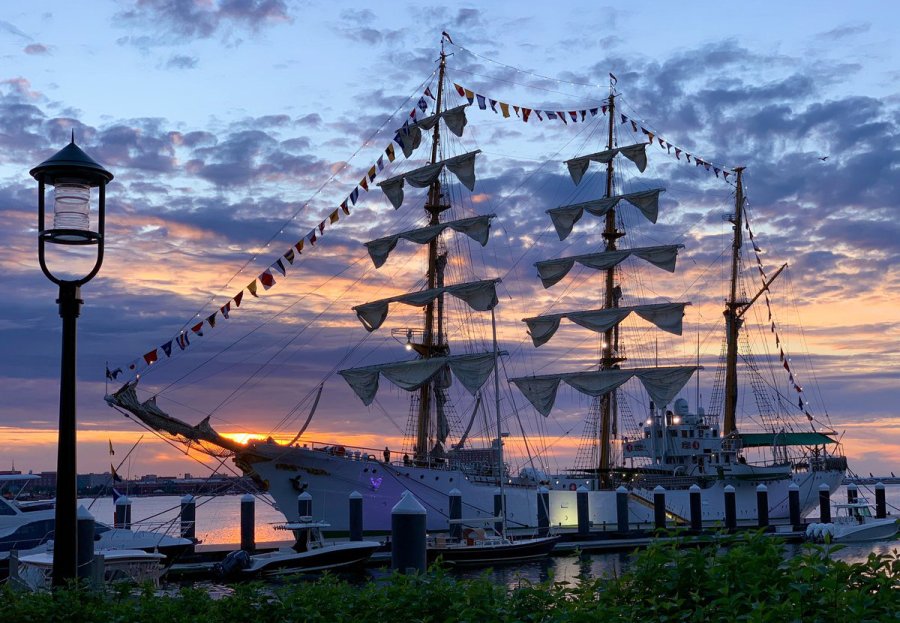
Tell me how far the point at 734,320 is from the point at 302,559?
41087mm

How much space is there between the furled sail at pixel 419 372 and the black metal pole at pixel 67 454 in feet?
131

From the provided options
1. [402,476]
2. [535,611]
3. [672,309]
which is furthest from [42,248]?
[672,309]

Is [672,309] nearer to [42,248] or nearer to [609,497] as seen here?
[609,497]

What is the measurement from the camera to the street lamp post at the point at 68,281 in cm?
940

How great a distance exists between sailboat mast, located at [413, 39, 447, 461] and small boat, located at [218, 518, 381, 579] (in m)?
19.3

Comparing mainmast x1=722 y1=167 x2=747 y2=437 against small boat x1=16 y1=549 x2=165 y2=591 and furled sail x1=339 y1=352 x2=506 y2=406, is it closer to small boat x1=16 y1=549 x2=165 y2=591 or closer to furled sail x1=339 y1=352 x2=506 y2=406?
furled sail x1=339 y1=352 x2=506 y2=406

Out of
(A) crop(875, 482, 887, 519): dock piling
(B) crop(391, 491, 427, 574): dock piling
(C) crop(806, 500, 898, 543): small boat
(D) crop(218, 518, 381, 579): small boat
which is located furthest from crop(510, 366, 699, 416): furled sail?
(B) crop(391, 491, 427, 574): dock piling

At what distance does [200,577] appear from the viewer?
103ft

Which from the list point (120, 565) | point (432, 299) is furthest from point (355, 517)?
point (432, 299)

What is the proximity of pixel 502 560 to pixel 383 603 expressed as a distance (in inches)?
1062

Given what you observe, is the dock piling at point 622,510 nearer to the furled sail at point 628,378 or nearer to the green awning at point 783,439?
the furled sail at point 628,378

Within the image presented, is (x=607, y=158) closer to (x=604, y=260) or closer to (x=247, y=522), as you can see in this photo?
(x=604, y=260)

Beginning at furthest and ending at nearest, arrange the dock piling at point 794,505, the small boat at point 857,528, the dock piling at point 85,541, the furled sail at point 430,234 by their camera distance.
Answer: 1. the furled sail at point 430,234
2. the dock piling at point 794,505
3. the small boat at point 857,528
4. the dock piling at point 85,541

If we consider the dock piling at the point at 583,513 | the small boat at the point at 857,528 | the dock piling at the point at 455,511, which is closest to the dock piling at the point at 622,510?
the dock piling at the point at 583,513
